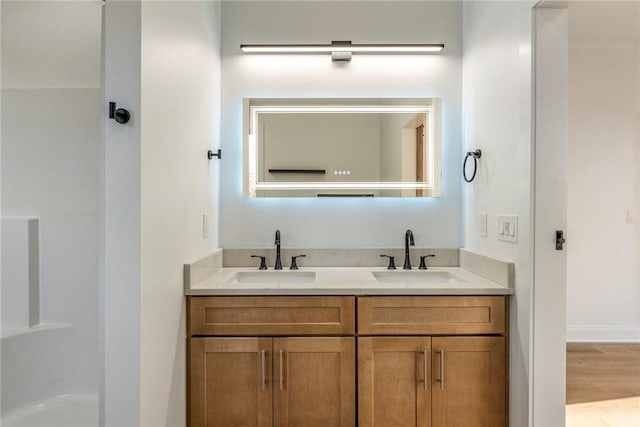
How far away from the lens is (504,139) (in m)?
1.73

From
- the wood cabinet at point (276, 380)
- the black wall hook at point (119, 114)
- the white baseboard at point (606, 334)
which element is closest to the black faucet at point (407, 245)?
the wood cabinet at point (276, 380)

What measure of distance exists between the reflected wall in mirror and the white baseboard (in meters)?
2.04

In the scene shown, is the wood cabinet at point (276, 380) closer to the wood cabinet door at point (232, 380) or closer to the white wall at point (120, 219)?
the wood cabinet door at point (232, 380)

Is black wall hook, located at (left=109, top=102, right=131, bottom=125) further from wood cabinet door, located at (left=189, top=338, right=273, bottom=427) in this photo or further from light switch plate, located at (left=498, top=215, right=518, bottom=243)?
light switch plate, located at (left=498, top=215, right=518, bottom=243)

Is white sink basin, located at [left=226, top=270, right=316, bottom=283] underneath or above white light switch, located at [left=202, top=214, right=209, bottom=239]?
underneath

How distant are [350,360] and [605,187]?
9.04ft

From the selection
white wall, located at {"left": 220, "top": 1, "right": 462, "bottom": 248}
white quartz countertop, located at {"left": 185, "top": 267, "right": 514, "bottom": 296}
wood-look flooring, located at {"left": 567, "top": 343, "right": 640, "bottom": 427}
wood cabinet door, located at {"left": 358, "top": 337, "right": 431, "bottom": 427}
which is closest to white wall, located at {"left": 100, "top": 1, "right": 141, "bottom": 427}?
white quartz countertop, located at {"left": 185, "top": 267, "right": 514, "bottom": 296}

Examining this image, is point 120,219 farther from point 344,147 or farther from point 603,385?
point 603,385

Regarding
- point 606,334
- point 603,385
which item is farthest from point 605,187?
point 603,385

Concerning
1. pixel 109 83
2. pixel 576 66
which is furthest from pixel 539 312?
pixel 576 66

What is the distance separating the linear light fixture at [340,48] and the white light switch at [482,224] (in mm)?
1022

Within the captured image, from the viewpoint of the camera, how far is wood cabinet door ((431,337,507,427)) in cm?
168

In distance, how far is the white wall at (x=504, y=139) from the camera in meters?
1.53

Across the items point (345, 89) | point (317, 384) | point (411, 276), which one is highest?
point (345, 89)
